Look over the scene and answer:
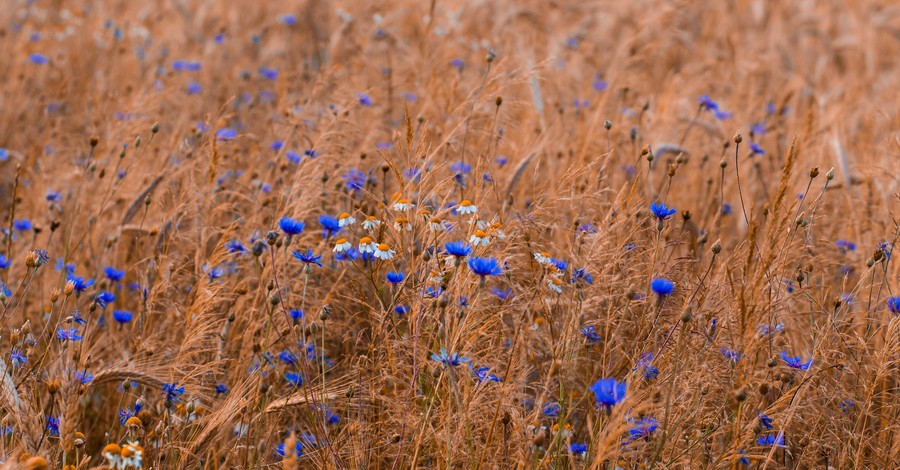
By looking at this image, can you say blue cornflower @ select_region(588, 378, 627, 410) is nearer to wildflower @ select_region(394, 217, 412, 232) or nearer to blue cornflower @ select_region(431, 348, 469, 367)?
blue cornflower @ select_region(431, 348, 469, 367)

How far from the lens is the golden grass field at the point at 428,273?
1865mm

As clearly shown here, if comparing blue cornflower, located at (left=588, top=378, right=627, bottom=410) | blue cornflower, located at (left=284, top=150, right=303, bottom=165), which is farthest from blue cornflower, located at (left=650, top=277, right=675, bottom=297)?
blue cornflower, located at (left=284, top=150, right=303, bottom=165)

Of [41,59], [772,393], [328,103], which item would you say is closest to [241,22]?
[41,59]

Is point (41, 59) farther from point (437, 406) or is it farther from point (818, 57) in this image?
Result: point (818, 57)

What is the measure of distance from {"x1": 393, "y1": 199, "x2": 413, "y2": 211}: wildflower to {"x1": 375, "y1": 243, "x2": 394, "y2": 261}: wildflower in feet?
0.32

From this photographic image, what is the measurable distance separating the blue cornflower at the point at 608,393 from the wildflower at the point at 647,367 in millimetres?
165

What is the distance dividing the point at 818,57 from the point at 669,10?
270cm

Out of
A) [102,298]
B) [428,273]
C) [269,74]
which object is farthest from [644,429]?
[269,74]

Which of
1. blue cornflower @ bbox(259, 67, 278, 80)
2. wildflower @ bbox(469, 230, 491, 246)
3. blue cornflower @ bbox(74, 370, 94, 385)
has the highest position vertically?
blue cornflower @ bbox(259, 67, 278, 80)

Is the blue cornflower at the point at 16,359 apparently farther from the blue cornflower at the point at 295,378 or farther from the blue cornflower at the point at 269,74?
the blue cornflower at the point at 269,74

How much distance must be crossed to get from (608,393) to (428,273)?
2.22ft

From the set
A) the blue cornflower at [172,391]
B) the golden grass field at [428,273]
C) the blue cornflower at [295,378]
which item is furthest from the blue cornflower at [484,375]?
the blue cornflower at [172,391]

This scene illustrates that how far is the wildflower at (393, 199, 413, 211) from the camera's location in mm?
2031

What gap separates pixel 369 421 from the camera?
202 cm
